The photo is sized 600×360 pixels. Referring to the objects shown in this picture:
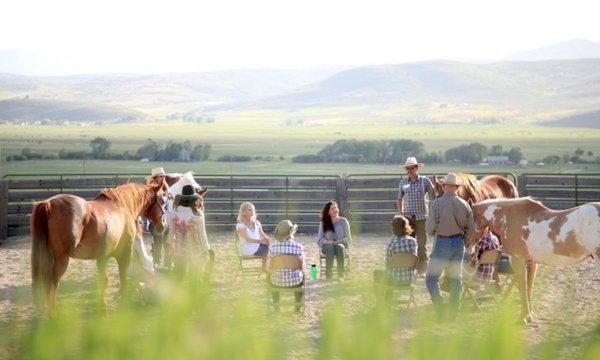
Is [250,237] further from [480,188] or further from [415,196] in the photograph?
[480,188]

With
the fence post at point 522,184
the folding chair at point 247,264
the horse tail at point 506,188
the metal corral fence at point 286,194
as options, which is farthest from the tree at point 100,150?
the horse tail at point 506,188

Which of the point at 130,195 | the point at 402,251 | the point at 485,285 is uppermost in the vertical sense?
the point at 130,195

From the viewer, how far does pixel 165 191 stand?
10352mm

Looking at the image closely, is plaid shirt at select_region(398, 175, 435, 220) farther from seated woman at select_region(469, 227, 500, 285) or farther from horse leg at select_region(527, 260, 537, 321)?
horse leg at select_region(527, 260, 537, 321)

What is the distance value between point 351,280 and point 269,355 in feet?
2.46

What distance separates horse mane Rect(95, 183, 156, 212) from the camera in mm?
9477

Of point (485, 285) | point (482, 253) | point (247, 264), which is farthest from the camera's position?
point (247, 264)

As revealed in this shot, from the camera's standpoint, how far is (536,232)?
8.55 metres

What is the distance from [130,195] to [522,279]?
12.8 ft

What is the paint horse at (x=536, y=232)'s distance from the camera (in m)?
8.15

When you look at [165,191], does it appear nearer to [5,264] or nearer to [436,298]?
[436,298]

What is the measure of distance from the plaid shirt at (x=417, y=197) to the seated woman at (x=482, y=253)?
1.98 metres

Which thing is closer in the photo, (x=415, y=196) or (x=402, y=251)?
(x=402, y=251)

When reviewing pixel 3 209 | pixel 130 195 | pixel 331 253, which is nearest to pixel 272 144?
pixel 3 209
